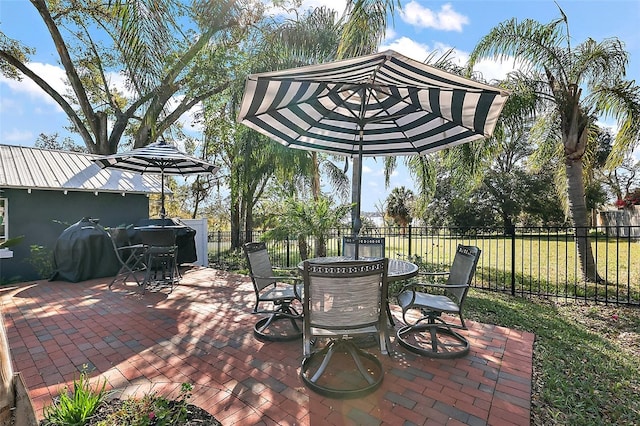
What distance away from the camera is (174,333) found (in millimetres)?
3885

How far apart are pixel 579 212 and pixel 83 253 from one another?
10391mm

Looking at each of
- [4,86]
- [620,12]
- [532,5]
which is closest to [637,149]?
[620,12]

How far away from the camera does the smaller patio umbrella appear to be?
6.11 metres

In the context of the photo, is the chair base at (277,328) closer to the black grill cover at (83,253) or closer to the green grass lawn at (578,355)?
the green grass lawn at (578,355)

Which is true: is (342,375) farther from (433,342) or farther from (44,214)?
(44,214)

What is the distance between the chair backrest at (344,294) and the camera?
249 cm

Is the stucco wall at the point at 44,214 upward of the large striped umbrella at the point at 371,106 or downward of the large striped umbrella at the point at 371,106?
downward

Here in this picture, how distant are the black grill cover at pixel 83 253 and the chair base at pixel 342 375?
5994 mm

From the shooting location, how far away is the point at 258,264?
12.8 feet

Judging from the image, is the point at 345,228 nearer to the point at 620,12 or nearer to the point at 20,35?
the point at 620,12

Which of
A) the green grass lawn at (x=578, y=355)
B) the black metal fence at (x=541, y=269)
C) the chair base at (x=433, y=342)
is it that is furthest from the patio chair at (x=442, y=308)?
the black metal fence at (x=541, y=269)

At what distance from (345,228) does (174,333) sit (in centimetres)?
453

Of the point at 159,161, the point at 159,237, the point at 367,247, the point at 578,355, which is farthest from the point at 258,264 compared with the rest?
the point at 159,161

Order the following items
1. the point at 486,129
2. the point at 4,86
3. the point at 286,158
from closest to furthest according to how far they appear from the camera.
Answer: the point at 486,129
the point at 286,158
the point at 4,86
